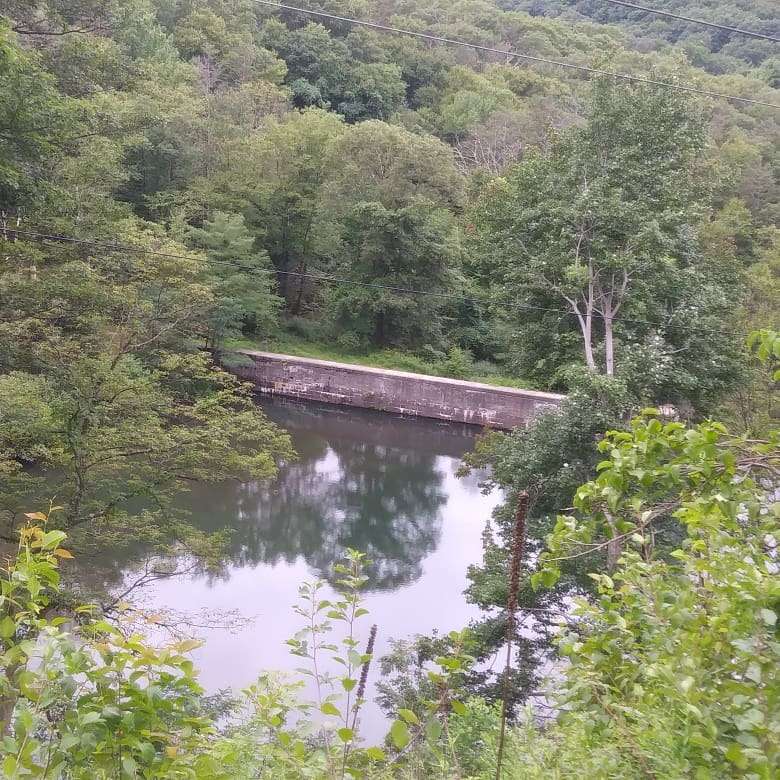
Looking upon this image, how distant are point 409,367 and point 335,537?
9.06 m

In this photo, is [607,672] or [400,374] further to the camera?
[400,374]

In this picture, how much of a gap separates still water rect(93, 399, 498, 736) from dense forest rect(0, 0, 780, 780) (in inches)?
24.2

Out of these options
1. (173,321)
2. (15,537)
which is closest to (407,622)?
(15,537)

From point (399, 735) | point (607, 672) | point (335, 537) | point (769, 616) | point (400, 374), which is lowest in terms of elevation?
point (335, 537)

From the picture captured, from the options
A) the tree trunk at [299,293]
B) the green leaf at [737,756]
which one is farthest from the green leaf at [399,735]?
the tree trunk at [299,293]

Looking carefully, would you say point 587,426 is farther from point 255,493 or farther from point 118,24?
point 118,24

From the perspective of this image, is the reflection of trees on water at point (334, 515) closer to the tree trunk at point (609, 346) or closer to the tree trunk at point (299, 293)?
the tree trunk at point (609, 346)

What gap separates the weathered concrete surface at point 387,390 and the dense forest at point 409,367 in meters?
1.21

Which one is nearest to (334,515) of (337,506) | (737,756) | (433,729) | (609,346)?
(337,506)

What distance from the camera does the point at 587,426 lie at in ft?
20.7

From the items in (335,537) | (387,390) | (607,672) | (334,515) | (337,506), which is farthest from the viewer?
(387,390)

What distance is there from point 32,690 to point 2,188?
6.34 metres

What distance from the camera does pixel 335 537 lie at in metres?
9.75

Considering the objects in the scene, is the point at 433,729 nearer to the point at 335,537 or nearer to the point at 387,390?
the point at 335,537
